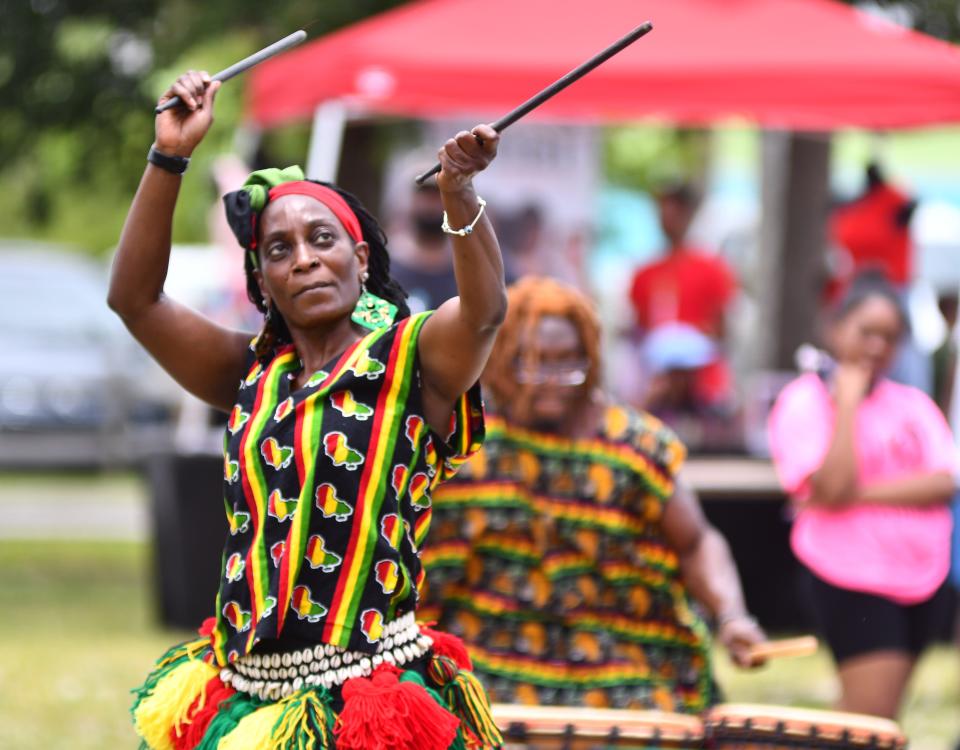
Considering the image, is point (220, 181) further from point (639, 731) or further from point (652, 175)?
point (652, 175)

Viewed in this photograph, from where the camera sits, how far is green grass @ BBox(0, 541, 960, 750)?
7.32 m

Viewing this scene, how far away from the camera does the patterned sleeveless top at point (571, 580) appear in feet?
16.1

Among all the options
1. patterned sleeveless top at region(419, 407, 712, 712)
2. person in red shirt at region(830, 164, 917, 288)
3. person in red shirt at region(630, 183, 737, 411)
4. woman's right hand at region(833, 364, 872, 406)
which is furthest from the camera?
person in red shirt at region(630, 183, 737, 411)

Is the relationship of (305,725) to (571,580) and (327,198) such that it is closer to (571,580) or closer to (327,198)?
(327,198)

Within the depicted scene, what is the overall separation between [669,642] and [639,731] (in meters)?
0.81

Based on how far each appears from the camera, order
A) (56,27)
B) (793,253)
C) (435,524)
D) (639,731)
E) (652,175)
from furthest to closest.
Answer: (652,175), (793,253), (56,27), (435,524), (639,731)

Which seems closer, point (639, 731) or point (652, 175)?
point (639, 731)

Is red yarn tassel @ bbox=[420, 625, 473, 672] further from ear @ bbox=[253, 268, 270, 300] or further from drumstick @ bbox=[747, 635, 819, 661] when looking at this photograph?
drumstick @ bbox=[747, 635, 819, 661]

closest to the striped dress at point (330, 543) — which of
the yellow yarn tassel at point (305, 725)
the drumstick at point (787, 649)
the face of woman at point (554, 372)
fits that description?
the yellow yarn tassel at point (305, 725)

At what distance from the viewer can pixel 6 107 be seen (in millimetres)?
10547

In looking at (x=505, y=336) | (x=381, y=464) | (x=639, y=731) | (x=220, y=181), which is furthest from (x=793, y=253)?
(x=381, y=464)

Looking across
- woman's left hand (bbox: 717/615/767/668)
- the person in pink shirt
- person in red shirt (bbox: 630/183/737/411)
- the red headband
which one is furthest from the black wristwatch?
person in red shirt (bbox: 630/183/737/411)

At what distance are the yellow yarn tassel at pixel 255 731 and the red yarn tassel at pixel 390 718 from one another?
0.12 metres

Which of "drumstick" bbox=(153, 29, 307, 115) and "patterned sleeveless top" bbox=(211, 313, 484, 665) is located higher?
"drumstick" bbox=(153, 29, 307, 115)
